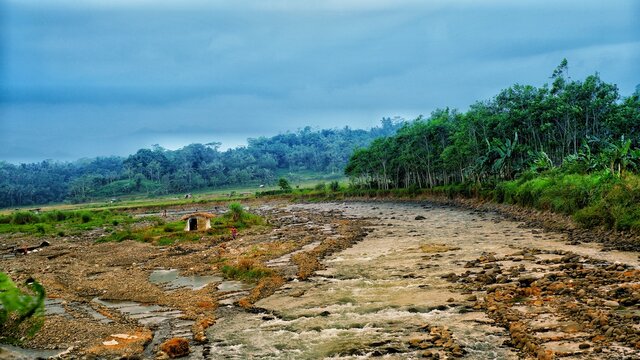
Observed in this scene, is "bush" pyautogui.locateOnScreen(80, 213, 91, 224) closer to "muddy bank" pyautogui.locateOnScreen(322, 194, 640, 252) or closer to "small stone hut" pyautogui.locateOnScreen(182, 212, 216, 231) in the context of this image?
"small stone hut" pyautogui.locateOnScreen(182, 212, 216, 231)

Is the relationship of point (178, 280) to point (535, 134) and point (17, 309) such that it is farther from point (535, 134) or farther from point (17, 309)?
point (535, 134)

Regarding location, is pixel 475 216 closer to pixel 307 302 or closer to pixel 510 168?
pixel 510 168

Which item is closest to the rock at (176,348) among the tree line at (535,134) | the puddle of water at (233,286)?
the puddle of water at (233,286)

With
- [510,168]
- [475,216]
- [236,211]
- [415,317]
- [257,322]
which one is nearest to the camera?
[415,317]

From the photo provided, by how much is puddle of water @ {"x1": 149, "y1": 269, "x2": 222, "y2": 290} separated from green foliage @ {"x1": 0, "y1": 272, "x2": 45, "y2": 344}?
7.50 meters

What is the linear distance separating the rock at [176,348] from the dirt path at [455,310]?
92 cm

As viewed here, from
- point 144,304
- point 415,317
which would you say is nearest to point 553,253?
point 415,317

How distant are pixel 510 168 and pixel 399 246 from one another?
3532cm

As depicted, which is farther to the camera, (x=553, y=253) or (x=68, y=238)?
(x=68, y=238)

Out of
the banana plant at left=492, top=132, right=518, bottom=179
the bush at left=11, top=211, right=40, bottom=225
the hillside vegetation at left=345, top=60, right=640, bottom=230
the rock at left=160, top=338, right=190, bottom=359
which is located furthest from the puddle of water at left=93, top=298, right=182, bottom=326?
the bush at left=11, top=211, right=40, bottom=225

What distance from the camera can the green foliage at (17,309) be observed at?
Result: 12688 millimetres

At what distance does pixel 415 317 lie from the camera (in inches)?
580

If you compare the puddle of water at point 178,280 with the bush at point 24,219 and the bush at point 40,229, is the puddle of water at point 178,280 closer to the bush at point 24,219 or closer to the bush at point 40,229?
the bush at point 40,229

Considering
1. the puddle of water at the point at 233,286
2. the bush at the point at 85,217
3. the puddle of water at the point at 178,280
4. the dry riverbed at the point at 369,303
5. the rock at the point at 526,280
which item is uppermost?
the bush at the point at 85,217
